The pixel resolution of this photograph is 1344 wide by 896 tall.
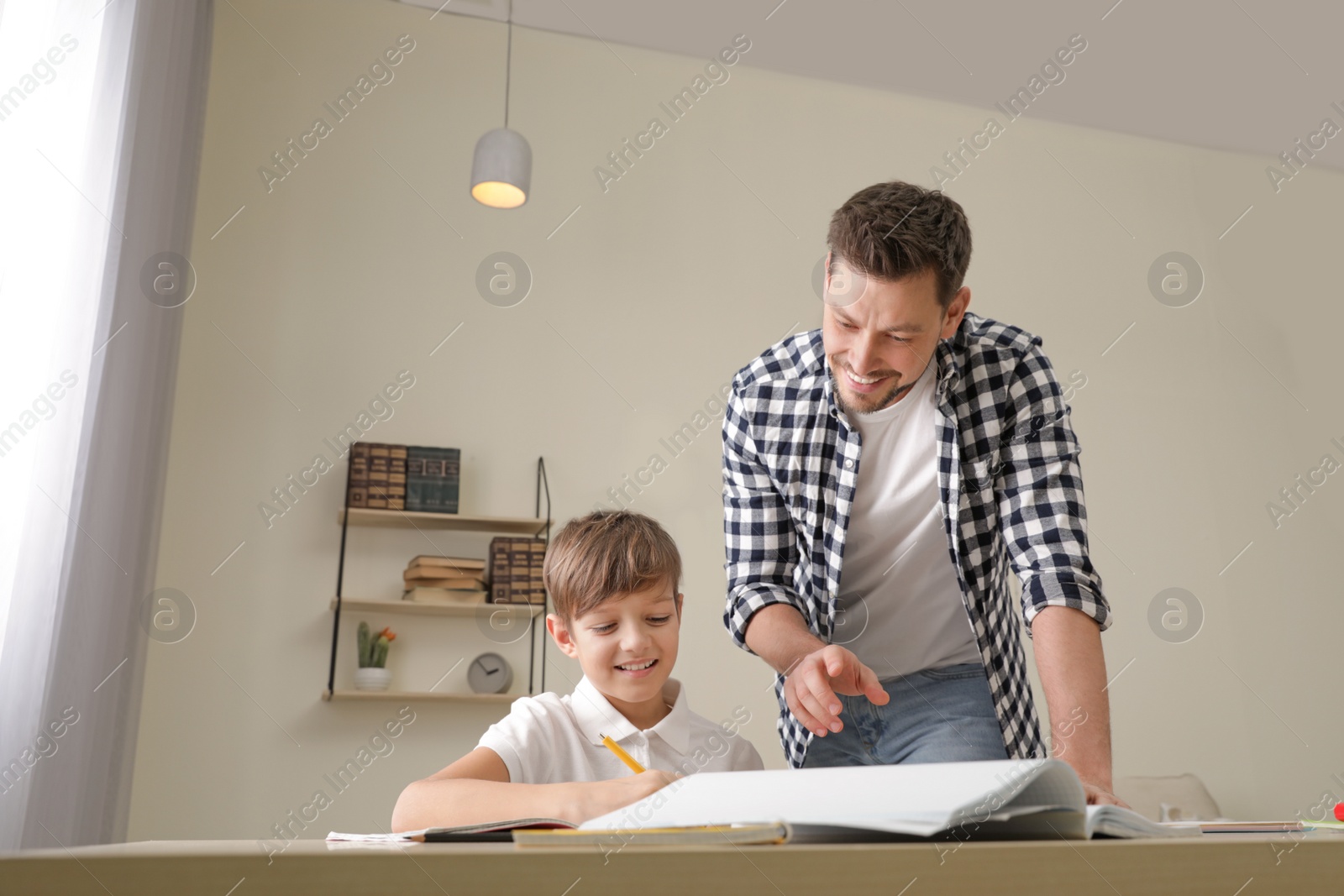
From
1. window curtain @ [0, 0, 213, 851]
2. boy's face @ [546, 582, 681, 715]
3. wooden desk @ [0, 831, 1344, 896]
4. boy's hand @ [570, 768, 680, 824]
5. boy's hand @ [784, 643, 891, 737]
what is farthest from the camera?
window curtain @ [0, 0, 213, 851]

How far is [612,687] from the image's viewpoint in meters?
1.33

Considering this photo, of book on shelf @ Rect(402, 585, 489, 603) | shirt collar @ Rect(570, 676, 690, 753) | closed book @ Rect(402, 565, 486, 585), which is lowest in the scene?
shirt collar @ Rect(570, 676, 690, 753)

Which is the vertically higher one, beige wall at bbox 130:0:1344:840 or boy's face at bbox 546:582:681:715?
beige wall at bbox 130:0:1344:840

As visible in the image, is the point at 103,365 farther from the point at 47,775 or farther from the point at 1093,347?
the point at 1093,347

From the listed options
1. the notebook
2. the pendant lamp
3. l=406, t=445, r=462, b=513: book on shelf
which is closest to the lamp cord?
the pendant lamp

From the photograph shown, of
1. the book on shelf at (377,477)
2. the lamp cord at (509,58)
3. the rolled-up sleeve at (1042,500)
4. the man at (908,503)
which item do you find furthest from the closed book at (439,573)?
the rolled-up sleeve at (1042,500)

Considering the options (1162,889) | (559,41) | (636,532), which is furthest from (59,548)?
(559,41)

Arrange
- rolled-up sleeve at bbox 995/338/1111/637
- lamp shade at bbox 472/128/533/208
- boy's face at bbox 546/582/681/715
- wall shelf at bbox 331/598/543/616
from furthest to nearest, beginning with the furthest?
wall shelf at bbox 331/598/543/616 → lamp shade at bbox 472/128/533/208 → boy's face at bbox 546/582/681/715 → rolled-up sleeve at bbox 995/338/1111/637

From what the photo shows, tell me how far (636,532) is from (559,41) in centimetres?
314

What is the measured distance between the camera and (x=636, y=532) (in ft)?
4.62

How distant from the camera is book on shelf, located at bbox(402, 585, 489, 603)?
328cm

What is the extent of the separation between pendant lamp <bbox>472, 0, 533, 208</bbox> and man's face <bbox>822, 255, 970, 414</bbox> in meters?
1.83

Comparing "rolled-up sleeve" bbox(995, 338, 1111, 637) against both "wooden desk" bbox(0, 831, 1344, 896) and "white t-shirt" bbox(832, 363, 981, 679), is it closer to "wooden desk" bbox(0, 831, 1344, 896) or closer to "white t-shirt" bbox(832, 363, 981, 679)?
"white t-shirt" bbox(832, 363, 981, 679)

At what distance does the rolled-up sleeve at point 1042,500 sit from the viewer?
1199 mm
